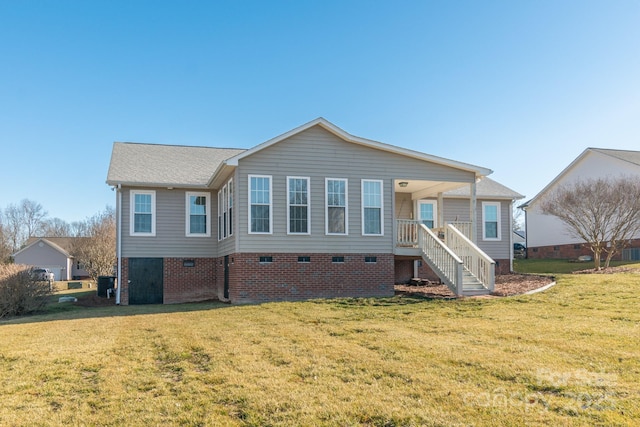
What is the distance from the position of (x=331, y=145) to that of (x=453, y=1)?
5287 millimetres

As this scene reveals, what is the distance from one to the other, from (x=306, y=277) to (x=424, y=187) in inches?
229

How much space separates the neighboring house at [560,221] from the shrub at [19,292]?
977 inches

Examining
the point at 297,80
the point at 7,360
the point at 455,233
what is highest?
the point at 297,80

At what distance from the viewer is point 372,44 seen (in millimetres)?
16109

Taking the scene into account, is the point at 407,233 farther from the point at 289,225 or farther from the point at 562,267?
the point at 562,267

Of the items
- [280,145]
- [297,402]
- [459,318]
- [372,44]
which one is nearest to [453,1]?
[372,44]

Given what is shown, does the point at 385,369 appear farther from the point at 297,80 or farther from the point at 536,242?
the point at 536,242

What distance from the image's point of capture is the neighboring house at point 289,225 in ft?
47.6

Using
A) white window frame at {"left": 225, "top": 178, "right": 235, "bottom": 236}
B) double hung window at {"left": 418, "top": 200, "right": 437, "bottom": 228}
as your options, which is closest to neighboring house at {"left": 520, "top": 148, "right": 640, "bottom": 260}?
double hung window at {"left": 418, "top": 200, "right": 437, "bottom": 228}

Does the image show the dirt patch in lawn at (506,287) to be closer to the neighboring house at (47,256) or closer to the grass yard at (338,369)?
the grass yard at (338,369)

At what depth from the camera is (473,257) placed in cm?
1465

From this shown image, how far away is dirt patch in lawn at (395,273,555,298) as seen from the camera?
45.0 feet

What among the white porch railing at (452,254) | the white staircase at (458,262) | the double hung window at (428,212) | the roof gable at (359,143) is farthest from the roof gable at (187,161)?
the double hung window at (428,212)

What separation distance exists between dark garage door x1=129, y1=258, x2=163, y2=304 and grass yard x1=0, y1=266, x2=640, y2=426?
568 cm
